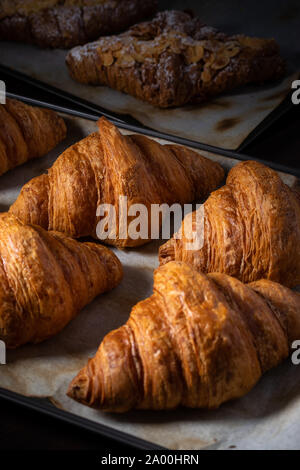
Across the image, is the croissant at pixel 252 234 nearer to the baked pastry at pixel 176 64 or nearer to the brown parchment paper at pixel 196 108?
the brown parchment paper at pixel 196 108

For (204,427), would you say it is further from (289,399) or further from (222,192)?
(222,192)

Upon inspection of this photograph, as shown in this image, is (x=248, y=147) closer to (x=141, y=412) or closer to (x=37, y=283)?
(x=37, y=283)

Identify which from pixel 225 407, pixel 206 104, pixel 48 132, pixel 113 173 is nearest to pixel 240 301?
pixel 225 407

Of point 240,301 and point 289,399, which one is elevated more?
A: point 240,301

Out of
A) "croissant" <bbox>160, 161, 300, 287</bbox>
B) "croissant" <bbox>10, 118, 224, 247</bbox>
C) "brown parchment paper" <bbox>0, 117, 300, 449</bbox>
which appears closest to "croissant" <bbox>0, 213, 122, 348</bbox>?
"brown parchment paper" <bbox>0, 117, 300, 449</bbox>

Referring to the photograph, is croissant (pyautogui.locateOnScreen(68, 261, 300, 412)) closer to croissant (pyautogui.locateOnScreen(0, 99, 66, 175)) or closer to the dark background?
the dark background

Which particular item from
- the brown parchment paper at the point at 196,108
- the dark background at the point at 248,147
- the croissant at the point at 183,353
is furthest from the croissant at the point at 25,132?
the croissant at the point at 183,353
